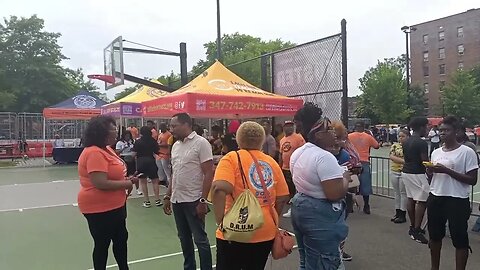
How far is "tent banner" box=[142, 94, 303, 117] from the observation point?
793cm

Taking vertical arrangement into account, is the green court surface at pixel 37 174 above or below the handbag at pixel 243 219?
below

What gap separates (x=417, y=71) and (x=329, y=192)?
6819 cm

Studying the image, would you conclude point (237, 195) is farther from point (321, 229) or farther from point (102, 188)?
point (102, 188)

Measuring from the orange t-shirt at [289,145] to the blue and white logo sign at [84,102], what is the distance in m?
14.4

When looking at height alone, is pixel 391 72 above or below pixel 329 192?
above

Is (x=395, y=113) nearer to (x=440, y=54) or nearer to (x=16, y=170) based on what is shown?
(x=16, y=170)

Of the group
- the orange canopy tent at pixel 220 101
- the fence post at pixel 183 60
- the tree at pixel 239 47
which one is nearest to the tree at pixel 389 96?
the tree at pixel 239 47

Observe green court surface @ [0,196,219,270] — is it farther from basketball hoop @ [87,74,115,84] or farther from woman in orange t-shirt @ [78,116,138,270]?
basketball hoop @ [87,74,115,84]

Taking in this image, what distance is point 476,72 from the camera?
4872 cm

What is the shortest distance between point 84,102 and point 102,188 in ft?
57.1

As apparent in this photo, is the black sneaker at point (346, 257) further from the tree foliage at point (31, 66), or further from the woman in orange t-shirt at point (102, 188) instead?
the tree foliage at point (31, 66)

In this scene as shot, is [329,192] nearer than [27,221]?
Yes

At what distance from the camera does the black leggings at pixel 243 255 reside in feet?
9.57

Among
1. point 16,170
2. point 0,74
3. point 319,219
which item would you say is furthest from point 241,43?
point 319,219
